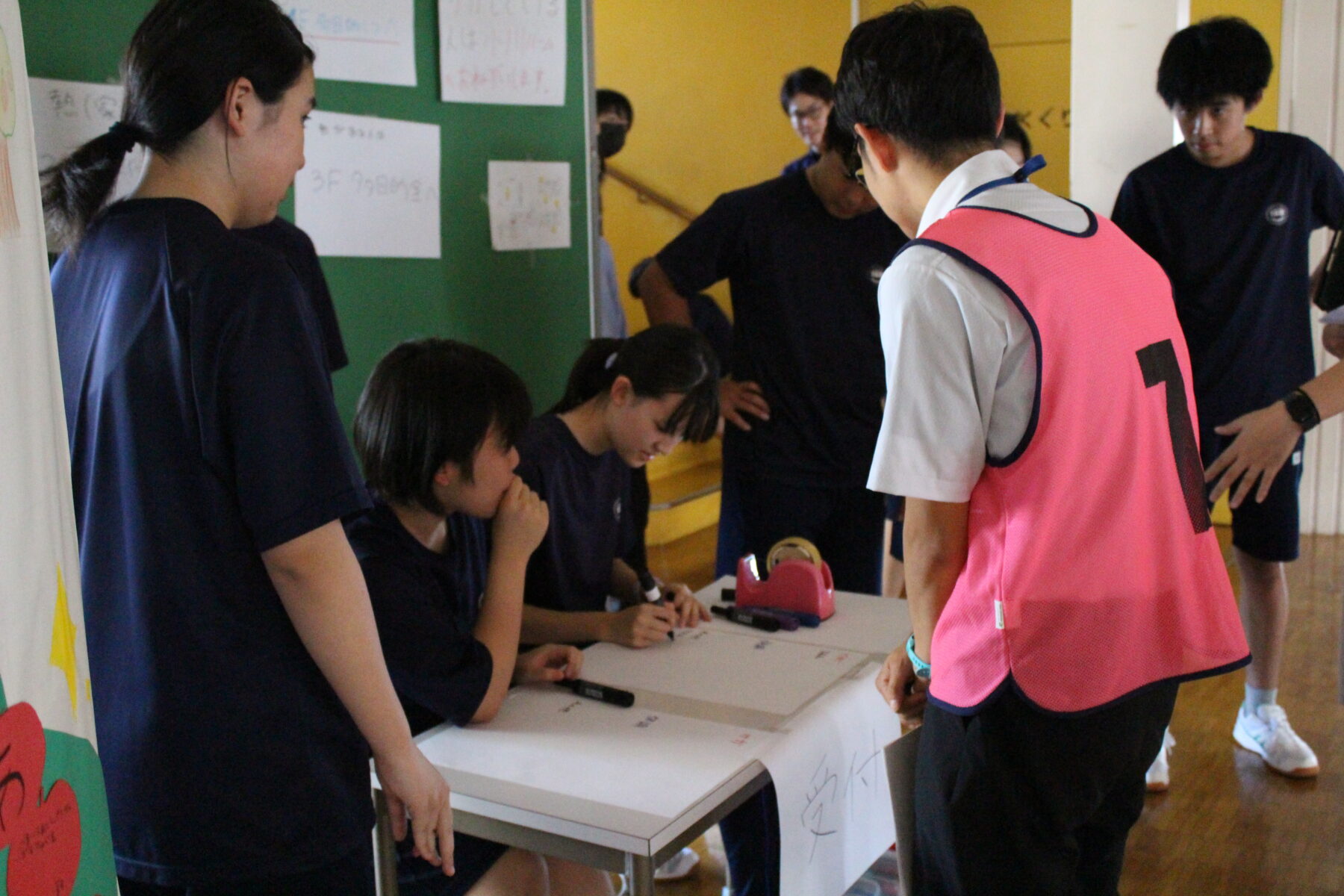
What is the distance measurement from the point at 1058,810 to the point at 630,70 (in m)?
5.01

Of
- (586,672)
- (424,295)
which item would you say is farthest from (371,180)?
(586,672)

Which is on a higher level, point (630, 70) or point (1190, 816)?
point (630, 70)

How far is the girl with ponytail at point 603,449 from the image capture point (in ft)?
6.46

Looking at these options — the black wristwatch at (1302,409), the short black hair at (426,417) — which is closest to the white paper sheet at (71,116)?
the short black hair at (426,417)

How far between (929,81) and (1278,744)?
2199 mm

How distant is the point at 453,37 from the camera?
99.8 inches

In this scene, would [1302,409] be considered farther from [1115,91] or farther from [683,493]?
[683,493]

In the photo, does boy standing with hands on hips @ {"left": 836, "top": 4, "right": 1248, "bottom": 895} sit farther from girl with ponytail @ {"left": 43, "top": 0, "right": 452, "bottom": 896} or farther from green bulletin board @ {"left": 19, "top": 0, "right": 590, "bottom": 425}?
green bulletin board @ {"left": 19, "top": 0, "right": 590, "bottom": 425}

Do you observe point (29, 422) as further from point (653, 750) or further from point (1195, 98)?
point (1195, 98)

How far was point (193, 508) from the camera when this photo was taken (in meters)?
1.04

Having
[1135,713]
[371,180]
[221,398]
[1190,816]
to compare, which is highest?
[371,180]

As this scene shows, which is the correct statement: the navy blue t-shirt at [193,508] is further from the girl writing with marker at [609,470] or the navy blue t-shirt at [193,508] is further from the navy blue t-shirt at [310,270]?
the navy blue t-shirt at [310,270]

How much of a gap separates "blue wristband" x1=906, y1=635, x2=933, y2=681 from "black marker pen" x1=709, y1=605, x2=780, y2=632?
0.52 meters

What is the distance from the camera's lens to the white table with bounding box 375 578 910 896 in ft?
4.03
